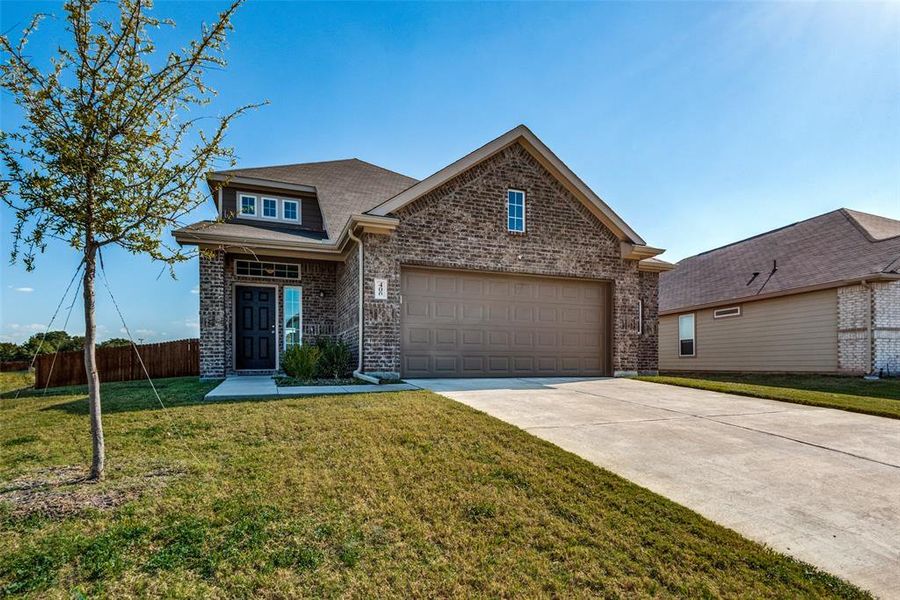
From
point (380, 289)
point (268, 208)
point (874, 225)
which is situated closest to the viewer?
point (380, 289)

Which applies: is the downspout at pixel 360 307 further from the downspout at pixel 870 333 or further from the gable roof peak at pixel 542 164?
the downspout at pixel 870 333

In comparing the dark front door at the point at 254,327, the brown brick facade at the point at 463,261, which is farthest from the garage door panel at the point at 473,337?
the dark front door at the point at 254,327

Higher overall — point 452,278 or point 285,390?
point 452,278

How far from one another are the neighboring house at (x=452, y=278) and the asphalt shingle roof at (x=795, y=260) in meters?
4.61

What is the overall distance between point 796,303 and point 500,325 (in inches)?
438

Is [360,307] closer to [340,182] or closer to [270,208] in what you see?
[270,208]

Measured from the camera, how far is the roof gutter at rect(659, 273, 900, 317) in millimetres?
12867

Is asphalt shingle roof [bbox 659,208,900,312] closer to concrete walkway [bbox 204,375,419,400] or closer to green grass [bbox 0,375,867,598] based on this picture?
concrete walkway [bbox 204,375,419,400]

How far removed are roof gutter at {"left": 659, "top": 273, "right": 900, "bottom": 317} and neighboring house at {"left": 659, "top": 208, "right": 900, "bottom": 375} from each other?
26mm

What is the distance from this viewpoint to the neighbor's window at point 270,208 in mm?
13424

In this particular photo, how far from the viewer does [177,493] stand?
3516mm

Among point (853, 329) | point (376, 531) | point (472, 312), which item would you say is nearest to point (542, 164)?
point (472, 312)

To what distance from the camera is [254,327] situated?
1200 centimetres

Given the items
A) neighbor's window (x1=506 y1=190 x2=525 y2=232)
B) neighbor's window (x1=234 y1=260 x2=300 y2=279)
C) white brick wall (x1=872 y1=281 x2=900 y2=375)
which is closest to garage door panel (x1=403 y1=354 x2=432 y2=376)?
neighbor's window (x1=506 y1=190 x2=525 y2=232)
